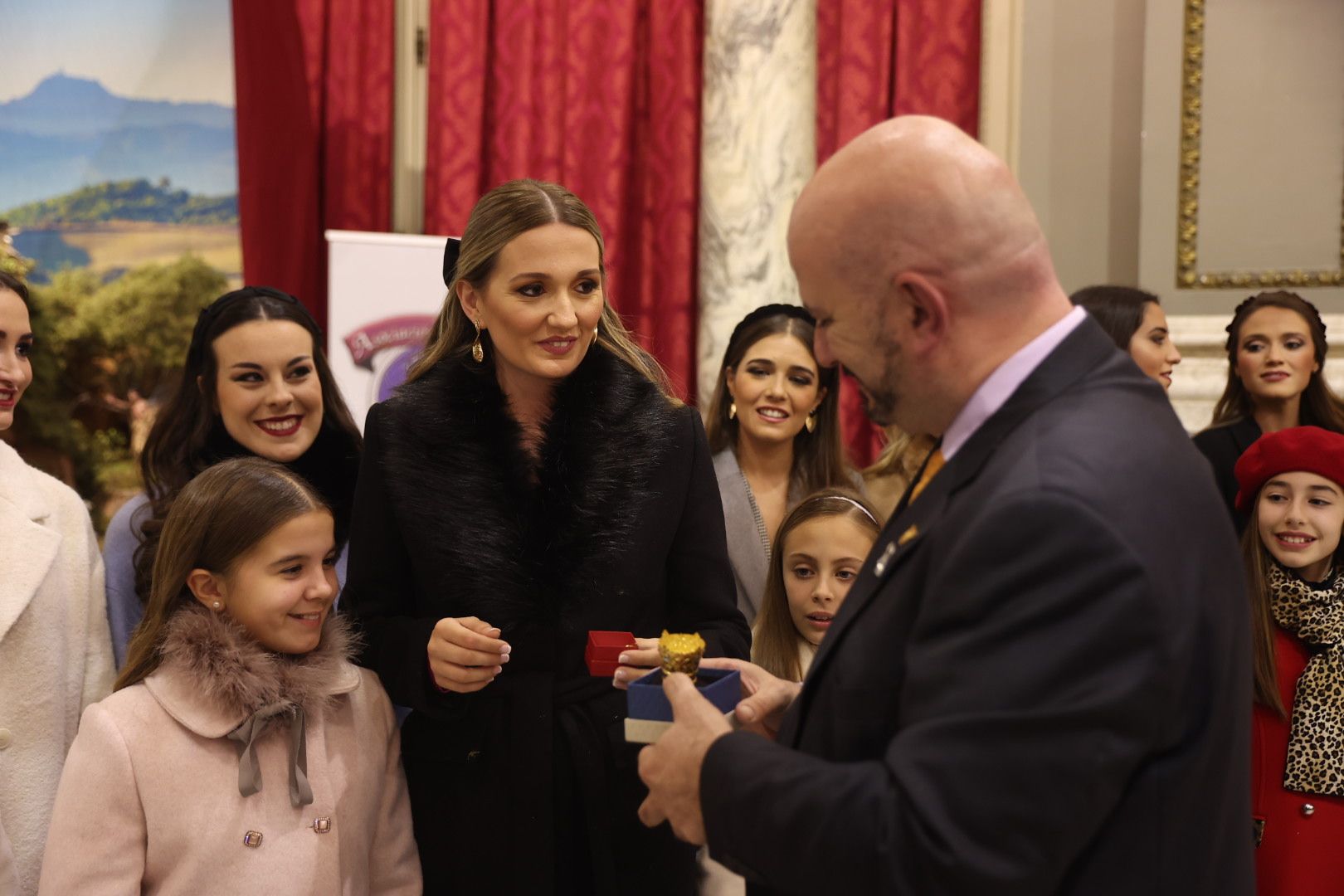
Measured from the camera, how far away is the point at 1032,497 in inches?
48.8

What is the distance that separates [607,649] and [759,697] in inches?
Result: 12.6

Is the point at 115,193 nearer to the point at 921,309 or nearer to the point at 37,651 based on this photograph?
the point at 37,651

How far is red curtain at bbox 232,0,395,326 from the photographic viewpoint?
225 inches

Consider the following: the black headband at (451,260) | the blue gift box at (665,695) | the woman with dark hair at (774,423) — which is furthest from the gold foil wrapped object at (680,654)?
the woman with dark hair at (774,423)

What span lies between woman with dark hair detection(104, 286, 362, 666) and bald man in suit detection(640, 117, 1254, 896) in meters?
1.66

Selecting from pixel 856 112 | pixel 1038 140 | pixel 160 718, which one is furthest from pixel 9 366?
pixel 1038 140

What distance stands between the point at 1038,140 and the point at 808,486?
251 cm

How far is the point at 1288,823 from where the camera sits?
3.09m

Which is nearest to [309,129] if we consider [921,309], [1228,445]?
[1228,445]

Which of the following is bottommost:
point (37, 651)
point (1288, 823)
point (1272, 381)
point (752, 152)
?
point (1288, 823)

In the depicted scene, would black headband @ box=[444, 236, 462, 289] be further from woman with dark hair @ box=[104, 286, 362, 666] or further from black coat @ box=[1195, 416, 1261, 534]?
black coat @ box=[1195, 416, 1261, 534]

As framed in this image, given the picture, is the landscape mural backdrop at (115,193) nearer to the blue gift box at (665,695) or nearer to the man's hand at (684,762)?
the blue gift box at (665,695)

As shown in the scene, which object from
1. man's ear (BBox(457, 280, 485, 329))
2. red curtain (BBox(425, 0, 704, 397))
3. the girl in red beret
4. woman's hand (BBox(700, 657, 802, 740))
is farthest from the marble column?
woman's hand (BBox(700, 657, 802, 740))

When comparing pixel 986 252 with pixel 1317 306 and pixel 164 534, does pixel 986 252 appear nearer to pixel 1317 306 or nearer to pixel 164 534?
pixel 164 534
